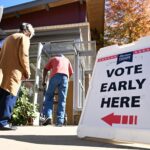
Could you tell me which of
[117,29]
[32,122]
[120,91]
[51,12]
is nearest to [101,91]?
[120,91]

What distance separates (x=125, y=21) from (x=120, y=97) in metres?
18.4

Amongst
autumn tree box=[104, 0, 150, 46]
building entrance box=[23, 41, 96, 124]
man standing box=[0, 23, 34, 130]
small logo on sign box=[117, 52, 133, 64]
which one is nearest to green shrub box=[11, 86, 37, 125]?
building entrance box=[23, 41, 96, 124]

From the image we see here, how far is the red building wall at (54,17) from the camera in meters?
13.7

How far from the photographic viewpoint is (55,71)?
7.61 meters

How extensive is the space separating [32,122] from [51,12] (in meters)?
6.68

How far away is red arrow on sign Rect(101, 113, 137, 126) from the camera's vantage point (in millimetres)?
3340

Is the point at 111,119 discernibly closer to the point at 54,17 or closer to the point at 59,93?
the point at 59,93

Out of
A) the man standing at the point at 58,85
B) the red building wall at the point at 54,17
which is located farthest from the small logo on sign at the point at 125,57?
the red building wall at the point at 54,17

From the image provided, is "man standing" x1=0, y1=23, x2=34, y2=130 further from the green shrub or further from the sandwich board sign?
the green shrub

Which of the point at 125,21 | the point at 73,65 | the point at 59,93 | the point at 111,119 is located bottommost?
the point at 111,119

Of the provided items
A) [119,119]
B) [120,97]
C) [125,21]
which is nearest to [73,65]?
[120,97]

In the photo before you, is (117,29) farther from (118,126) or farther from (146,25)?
(118,126)

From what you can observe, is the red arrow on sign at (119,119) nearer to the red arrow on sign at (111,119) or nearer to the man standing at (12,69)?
the red arrow on sign at (111,119)

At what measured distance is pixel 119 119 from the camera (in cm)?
346
